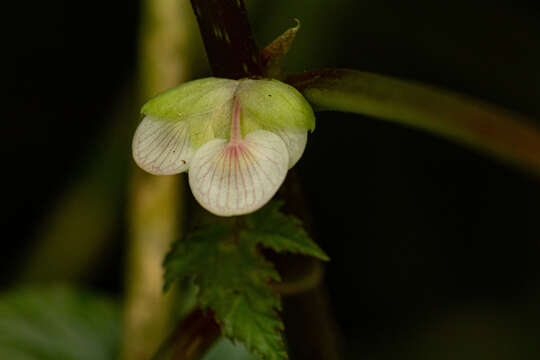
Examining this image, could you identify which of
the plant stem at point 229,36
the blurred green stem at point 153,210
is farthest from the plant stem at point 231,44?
the blurred green stem at point 153,210

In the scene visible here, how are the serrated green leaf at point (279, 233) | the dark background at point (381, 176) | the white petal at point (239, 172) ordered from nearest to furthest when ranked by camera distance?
the white petal at point (239, 172) → the serrated green leaf at point (279, 233) → the dark background at point (381, 176)

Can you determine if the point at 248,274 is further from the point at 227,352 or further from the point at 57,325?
the point at 57,325

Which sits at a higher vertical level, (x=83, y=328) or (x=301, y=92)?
(x=301, y=92)

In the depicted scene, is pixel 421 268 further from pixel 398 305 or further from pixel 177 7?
pixel 177 7

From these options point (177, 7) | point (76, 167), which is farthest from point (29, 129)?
point (177, 7)

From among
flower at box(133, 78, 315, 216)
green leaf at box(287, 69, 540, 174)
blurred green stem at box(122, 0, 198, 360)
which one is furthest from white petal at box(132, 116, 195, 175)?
blurred green stem at box(122, 0, 198, 360)

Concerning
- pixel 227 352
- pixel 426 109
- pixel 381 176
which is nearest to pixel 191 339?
pixel 426 109

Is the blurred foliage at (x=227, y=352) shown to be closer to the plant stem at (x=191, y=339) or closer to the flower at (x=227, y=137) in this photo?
the plant stem at (x=191, y=339)
